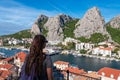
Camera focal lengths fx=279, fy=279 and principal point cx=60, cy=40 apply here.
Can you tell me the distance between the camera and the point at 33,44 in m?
2.88

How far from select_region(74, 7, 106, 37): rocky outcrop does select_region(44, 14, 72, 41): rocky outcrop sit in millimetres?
7581

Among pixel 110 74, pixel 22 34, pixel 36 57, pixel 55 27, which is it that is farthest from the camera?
pixel 22 34

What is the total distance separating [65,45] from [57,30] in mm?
20708

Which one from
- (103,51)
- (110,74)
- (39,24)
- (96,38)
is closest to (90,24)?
(96,38)

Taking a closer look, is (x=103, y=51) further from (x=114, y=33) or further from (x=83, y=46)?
(x=114, y=33)

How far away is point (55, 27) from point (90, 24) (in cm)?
1708

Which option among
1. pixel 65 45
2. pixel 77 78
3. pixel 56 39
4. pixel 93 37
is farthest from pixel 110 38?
pixel 77 78

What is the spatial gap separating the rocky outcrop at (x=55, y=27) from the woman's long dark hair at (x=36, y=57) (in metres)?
117

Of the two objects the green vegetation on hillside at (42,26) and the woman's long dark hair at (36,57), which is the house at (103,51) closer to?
the green vegetation on hillside at (42,26)

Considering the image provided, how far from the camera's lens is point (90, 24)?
115 metres

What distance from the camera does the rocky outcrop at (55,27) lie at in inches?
4784

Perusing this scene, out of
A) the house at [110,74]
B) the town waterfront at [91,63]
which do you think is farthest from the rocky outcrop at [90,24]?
the house at [110,74]

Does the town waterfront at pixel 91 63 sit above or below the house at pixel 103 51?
below

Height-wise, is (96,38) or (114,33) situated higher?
(114,33)
